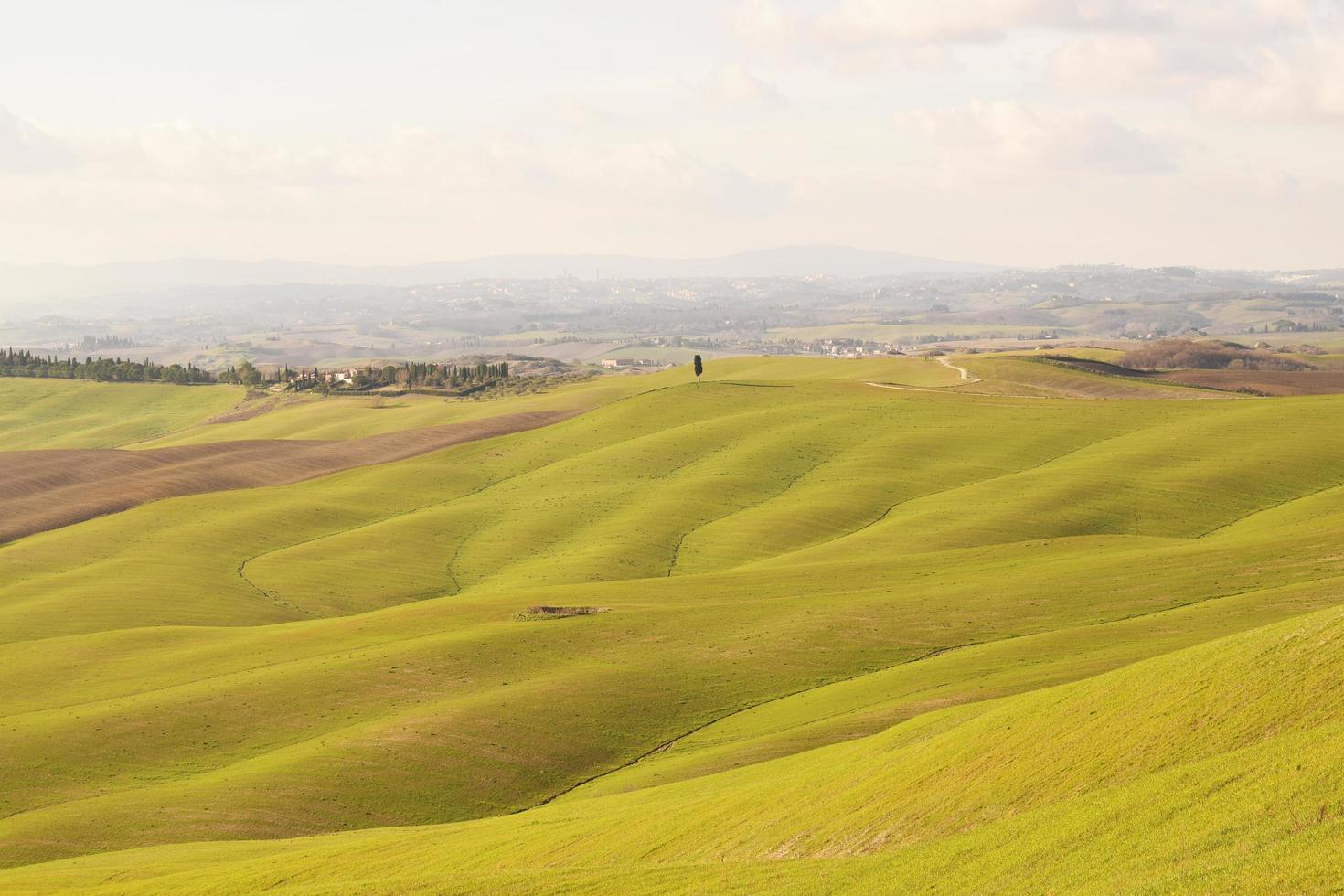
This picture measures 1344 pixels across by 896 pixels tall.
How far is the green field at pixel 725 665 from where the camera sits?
31.6 m

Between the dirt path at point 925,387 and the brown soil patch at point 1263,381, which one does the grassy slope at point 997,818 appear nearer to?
the dirt path at point 925,387

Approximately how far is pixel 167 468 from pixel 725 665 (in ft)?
319

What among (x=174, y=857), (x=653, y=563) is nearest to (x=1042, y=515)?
(x=653, y=563)

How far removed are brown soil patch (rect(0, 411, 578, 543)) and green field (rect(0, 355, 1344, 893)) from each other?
239 inches

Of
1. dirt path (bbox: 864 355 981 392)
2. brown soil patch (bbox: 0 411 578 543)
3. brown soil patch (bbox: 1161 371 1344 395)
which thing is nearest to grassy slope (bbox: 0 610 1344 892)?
brown soil patch (bbox: 0 411 578 543)

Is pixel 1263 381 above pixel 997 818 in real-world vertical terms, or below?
above

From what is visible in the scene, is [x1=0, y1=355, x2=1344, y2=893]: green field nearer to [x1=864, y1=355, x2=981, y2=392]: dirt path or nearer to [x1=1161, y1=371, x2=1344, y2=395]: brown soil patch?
[x1=864, y1=355, x2=981, y2=392]: dirt path

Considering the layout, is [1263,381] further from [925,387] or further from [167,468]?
[167,468]

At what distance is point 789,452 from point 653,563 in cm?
3740

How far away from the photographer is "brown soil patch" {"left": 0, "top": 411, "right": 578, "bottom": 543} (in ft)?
419

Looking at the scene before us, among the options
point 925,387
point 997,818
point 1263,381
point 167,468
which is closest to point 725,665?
point 997,818

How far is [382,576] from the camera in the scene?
107 metres

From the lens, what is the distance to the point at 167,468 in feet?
474

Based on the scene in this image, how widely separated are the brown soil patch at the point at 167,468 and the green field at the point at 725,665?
239 inches
